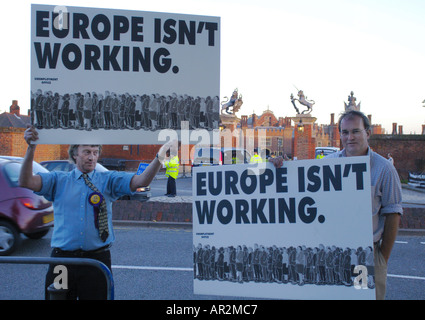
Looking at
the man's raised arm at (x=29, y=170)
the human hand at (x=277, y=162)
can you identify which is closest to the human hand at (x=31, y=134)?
the man's raised arm at (x=29, y=170)

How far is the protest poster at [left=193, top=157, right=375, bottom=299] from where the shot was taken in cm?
249

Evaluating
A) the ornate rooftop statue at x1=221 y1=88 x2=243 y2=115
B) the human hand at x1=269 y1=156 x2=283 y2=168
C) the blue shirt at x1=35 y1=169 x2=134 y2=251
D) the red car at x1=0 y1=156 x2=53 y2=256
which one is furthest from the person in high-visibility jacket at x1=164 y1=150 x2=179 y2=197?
the ornate rooftop statue at x1=221 y1=88 x2=243 y2=115

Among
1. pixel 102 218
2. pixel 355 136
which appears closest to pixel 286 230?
pixel 355 136

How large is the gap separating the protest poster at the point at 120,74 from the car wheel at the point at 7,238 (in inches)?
202

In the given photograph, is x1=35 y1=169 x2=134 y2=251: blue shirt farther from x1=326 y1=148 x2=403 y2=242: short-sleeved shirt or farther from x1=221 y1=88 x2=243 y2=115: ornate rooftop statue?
x1=221 y1=88 x2=243 y2=115: ornate rooftop statue

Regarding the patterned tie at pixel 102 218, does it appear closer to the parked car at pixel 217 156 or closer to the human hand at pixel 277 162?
the human hand at pixel 277 162

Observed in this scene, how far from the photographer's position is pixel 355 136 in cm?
288

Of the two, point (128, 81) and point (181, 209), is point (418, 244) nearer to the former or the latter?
point (181, 209)

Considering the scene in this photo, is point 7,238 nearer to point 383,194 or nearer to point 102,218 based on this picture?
point 102,218

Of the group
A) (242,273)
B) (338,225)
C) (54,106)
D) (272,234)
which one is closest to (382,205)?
(338,225)

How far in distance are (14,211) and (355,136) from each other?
624 cm

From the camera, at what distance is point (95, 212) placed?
9.23ft

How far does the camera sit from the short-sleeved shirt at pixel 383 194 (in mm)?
2740

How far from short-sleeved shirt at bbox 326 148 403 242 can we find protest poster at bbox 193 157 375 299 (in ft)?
1.06
